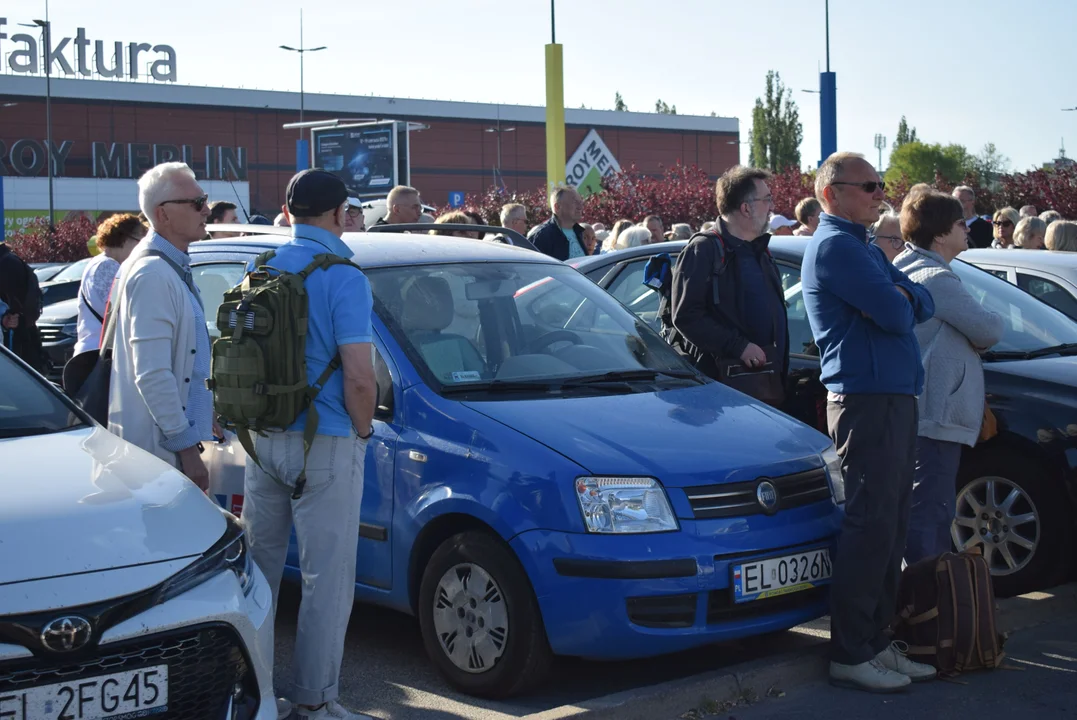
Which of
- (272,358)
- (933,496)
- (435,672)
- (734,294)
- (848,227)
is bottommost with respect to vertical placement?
(435,672)

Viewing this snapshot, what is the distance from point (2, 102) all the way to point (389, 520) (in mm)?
67305

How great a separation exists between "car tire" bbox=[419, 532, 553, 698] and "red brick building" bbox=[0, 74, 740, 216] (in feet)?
193

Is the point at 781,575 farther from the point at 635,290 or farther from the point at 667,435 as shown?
the point at 635,290

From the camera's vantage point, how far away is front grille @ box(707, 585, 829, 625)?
184 inches

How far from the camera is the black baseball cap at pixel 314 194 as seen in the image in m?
4.37

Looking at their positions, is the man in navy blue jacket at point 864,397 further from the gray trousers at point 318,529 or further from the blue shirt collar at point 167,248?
the blue shirt collar at point 167,248

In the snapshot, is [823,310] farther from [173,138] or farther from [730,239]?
[173,138]

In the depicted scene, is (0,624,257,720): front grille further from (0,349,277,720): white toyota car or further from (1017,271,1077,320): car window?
(1017,271,1077,320): car window

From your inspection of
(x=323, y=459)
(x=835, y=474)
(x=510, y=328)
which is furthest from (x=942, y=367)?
(x=323, y=459)

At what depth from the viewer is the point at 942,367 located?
18.8 ft

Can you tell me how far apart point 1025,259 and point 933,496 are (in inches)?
134

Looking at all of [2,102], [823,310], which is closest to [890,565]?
[823,310]

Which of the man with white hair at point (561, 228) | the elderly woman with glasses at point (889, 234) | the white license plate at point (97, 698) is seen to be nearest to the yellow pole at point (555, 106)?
the man with white hair at point (561, 228)

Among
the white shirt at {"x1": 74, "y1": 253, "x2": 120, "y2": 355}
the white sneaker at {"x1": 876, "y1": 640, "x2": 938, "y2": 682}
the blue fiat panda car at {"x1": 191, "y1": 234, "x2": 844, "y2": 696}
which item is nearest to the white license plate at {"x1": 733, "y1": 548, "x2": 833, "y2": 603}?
the blue fiat panda car at {"x1": 191, "y1": 234, "x2": 844, "y2": 696}
